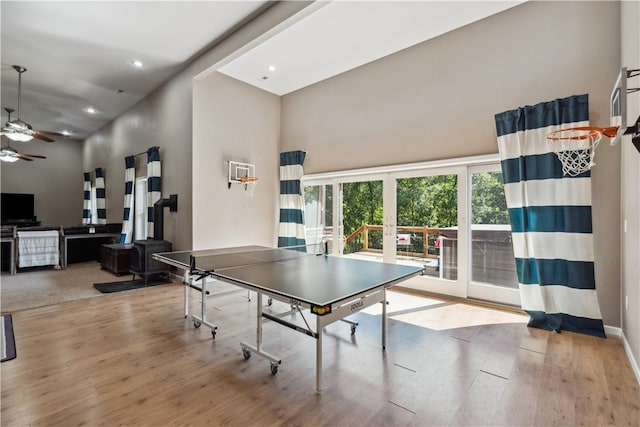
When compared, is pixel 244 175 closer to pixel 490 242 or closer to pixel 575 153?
pixel 490 242

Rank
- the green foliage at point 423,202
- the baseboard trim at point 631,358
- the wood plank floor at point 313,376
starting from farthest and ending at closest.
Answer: the green foliage at point 423,202
the baseboard trim at point 631,358
the wood plank floor at point 313,376

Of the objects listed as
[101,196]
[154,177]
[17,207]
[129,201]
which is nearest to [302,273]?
[154,177]

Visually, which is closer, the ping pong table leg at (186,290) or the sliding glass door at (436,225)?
the ping pong table leg at (186,290)

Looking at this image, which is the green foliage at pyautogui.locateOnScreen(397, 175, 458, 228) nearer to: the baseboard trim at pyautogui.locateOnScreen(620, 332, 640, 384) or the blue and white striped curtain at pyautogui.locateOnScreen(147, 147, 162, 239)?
the baseboard trim at pyautogui.locateOnScreen(620, 332, 640, 384)

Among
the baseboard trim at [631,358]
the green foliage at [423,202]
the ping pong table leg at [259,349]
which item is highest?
the green foliage at [423,202]

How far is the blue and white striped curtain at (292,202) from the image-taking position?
575cm

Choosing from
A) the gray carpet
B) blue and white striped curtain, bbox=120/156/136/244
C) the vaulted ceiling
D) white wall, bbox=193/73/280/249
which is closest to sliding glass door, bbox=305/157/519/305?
white wall, bbox=193/73/280/249

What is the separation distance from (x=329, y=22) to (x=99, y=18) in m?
2.88

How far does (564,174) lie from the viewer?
3.04m

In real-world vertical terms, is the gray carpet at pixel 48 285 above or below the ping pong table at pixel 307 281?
below

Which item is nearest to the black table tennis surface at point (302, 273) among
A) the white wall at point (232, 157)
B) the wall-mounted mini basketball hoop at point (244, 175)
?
the white wall at point (232, 157)

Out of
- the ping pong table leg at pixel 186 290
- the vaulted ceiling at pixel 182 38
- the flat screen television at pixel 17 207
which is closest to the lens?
the ping pong table leg at pixel 186 290

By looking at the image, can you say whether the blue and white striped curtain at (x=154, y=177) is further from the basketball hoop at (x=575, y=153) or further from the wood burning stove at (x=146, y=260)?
the basketball hoop at (x=575, y=153)

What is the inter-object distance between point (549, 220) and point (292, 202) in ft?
13.1
